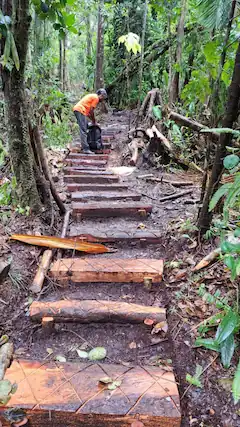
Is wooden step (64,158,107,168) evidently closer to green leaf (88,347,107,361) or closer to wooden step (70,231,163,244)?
wooden step (70,231,163,244)

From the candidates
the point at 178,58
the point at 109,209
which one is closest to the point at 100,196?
the point at 109,209

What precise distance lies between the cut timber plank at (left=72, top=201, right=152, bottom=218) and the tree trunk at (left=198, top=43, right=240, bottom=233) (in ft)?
4.19

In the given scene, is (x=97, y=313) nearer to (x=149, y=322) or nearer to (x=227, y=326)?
(x=149, y=322)

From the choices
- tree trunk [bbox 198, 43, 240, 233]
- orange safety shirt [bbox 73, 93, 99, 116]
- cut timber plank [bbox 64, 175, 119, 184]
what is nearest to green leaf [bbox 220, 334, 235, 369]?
tree trunk [bbox 198, 43, 240, 233]

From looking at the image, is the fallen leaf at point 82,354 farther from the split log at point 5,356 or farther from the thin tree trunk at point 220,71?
the thin tree trunk at point 220,71

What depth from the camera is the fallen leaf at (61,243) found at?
11.8 feet

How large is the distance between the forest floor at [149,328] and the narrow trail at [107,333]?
0.01m

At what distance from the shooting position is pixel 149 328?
2668 mm

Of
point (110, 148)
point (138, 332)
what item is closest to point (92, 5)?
point (110, 148)

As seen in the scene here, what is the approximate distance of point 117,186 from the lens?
529 centimetres

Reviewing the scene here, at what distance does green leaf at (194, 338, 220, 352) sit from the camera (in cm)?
226

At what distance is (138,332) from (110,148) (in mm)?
6252

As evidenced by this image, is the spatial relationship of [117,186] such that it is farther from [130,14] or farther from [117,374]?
[130,14]

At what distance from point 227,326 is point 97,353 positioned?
989mm
